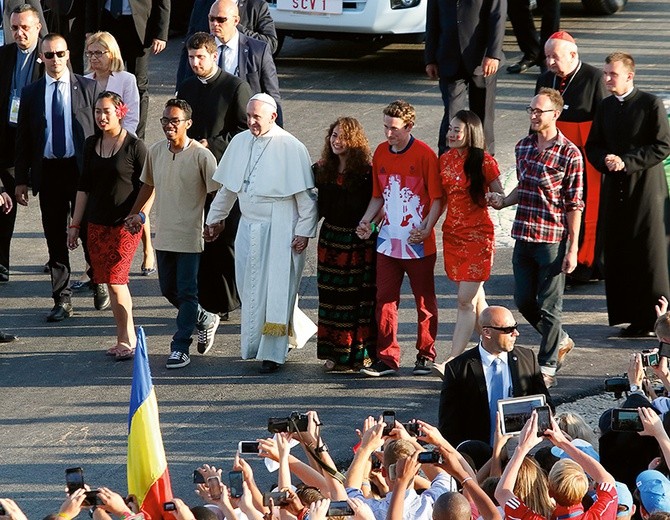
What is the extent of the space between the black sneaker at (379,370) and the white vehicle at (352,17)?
6.22 metres

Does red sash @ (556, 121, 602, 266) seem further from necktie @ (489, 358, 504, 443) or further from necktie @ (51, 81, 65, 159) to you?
necktie @ (51, 81, 65, 159)

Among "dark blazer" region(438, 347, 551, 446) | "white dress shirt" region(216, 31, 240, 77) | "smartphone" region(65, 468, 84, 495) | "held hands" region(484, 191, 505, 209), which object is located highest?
"white dress shirt" region(216, 31, 240, 77)

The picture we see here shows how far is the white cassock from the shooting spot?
382 inches

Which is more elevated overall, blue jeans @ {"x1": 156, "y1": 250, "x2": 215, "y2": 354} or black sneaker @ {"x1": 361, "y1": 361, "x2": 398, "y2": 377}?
blue jeans @ {"x1": 156, "y1": 250, "x2": 215, "y2": 354}

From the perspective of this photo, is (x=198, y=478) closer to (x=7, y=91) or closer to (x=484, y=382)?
(x=484, y=382)

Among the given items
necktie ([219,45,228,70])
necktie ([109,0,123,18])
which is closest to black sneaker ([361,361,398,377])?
necktie ([219,45,228,70])

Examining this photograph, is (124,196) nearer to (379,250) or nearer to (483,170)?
(379,250)

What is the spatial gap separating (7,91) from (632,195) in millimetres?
4877

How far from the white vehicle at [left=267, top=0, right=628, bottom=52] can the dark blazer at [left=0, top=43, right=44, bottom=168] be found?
413 cm

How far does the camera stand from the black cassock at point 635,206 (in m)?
9.69

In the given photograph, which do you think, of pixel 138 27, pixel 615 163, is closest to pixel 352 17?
pixel 138 27

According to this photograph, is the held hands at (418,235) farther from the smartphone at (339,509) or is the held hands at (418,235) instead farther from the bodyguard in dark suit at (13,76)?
the smartphone at (339,509)

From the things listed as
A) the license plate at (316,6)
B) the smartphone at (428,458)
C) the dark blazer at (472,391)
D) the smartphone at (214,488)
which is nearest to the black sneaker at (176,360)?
the dark blazer at (472,391)

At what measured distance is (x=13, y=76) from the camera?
11445 millimetres
